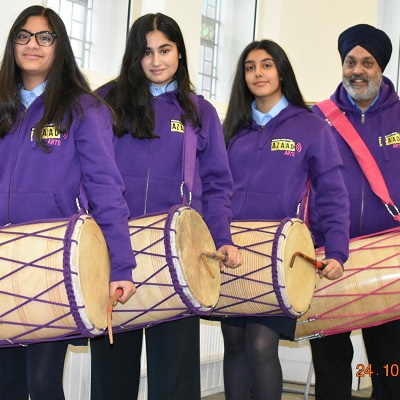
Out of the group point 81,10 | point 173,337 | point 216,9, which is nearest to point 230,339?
point 173,337

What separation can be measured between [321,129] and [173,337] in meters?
1.15

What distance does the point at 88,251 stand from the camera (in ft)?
8.18

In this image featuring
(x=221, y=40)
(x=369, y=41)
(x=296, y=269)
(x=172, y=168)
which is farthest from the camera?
(x=221, y=40)

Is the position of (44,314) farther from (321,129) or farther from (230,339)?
(321,129)

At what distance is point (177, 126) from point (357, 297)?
3.55ft

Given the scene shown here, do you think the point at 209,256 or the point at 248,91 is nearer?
the point at 209,256

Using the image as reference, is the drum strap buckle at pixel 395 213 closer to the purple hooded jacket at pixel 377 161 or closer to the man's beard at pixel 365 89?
the purple hooded jacket at pixel 377 161

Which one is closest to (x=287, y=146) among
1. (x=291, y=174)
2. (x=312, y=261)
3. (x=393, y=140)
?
(x=291, y=174)

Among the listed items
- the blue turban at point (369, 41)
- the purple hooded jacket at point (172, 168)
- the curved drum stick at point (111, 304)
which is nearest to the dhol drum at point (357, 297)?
the purple hooded jacket at point (172, 168)

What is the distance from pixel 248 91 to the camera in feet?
12.3

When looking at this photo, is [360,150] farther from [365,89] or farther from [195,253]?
[195,253]

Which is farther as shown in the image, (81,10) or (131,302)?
(81,10)

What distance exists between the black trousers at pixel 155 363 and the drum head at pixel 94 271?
415 mm

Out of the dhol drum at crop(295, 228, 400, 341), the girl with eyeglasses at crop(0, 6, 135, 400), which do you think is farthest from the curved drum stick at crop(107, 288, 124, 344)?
the dhol drum at crop(295, 228, 400, 341)
